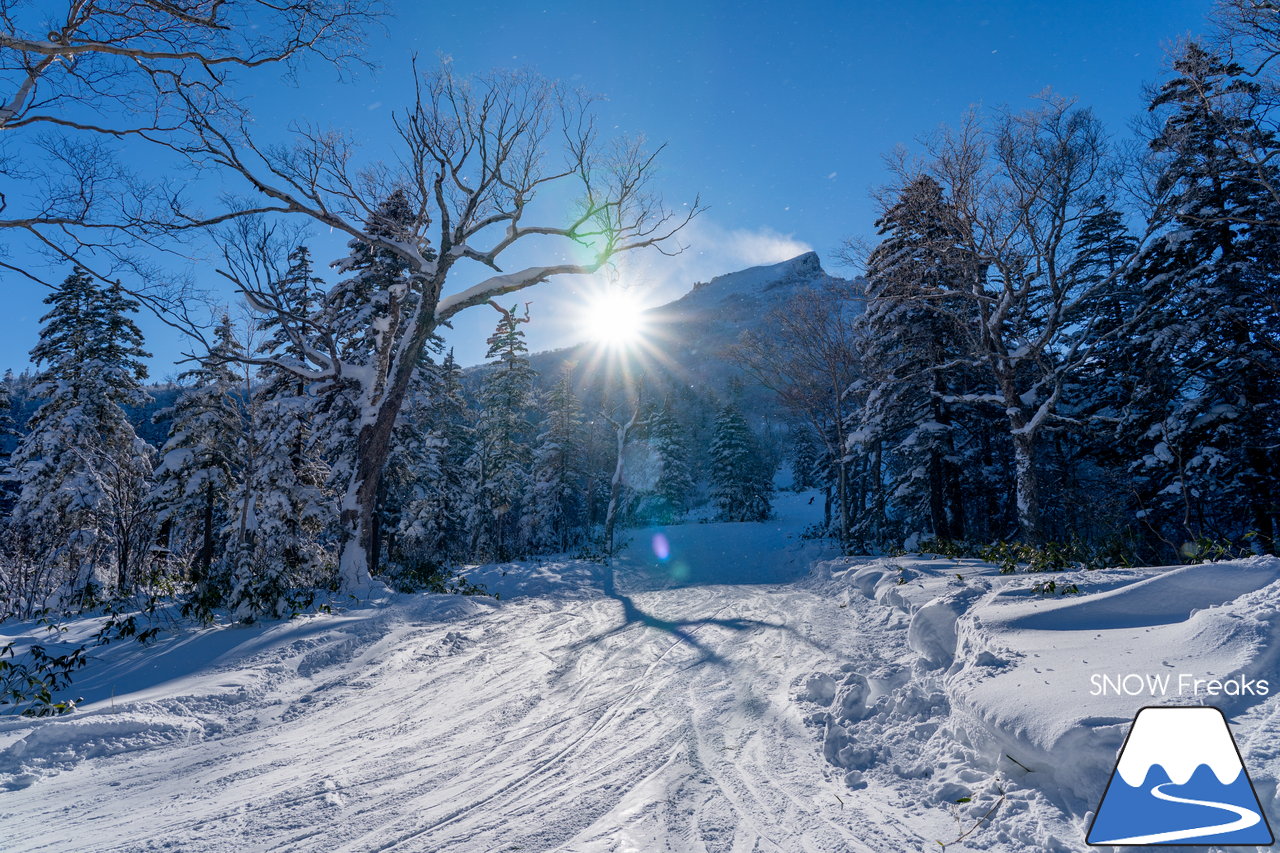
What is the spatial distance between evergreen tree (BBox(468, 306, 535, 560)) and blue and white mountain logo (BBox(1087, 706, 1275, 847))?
83.1 feet

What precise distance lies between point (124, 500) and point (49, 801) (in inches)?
415

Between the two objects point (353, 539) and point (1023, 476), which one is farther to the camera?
point (1023, 476)

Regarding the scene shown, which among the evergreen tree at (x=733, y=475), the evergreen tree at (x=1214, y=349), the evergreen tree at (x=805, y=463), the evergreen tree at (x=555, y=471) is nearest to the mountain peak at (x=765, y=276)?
the evergreen tree at (x=805, y=463)

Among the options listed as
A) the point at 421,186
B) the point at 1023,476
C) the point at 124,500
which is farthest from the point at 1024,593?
the point at 124,500

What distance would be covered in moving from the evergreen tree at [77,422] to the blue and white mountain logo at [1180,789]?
21.2 meters

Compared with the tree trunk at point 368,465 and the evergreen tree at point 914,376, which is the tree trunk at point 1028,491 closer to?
the evergreen tree at point 914,376

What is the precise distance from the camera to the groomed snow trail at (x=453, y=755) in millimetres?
2641

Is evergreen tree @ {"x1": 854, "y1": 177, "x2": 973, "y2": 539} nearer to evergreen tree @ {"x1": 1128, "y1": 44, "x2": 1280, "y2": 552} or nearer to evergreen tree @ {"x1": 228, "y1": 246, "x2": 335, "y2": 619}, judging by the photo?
evergreen tree @ {"x1": 1128, "y1": 44, "x2": 1280, "y2": 552}

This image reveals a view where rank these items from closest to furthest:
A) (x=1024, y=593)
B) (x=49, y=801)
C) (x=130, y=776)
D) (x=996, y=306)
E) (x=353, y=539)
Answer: (x=49, y=801) → (x=130, y=776) → (x=1024, y=593) → (x=353, y=539) → (x=996, y=306)

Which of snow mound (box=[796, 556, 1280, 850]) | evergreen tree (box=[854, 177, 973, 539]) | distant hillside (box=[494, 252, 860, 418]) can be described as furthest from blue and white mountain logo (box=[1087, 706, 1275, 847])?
distant hillside (box=[494, 252, 860, 418])

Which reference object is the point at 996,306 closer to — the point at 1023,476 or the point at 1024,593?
the point at 1023,476

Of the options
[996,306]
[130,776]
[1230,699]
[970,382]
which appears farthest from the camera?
[970,382]

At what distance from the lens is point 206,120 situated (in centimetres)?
833

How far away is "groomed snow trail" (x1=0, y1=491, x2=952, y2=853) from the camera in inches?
104
